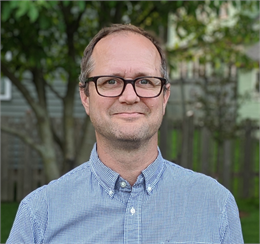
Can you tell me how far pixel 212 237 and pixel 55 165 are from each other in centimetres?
447

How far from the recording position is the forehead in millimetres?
1805

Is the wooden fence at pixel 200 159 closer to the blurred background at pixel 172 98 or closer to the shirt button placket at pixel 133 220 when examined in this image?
the blurred background at pixel 172 98

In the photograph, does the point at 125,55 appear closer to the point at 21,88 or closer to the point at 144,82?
the point at 144,82

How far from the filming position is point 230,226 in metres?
1.84

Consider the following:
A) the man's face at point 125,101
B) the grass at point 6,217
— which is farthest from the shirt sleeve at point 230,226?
the grass at point 6,217

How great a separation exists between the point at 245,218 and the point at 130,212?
17.8ft

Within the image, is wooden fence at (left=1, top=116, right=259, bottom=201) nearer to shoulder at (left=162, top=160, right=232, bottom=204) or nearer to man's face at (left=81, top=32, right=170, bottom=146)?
shoulder at (left=162, top=160, right=232, bottom=204)

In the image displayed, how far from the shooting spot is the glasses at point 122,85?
179 cm

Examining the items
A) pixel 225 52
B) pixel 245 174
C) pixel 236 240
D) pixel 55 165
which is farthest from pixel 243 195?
pixel 236 240

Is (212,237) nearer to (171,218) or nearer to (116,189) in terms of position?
(171,218)

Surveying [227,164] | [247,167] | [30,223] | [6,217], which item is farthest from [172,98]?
[30,223]

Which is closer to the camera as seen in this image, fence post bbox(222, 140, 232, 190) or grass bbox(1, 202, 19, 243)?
grass bbox(1, 202, 19, 243)

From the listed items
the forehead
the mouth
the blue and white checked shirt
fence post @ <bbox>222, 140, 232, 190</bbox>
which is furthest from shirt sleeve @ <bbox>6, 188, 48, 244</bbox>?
fence post @ <bbox>222, 140, 232, 190</bbox>

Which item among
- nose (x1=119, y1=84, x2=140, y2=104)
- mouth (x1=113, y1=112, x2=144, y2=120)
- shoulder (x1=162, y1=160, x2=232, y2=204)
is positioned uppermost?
nose (x1=119, y1=84, x2=140, y2=104)
